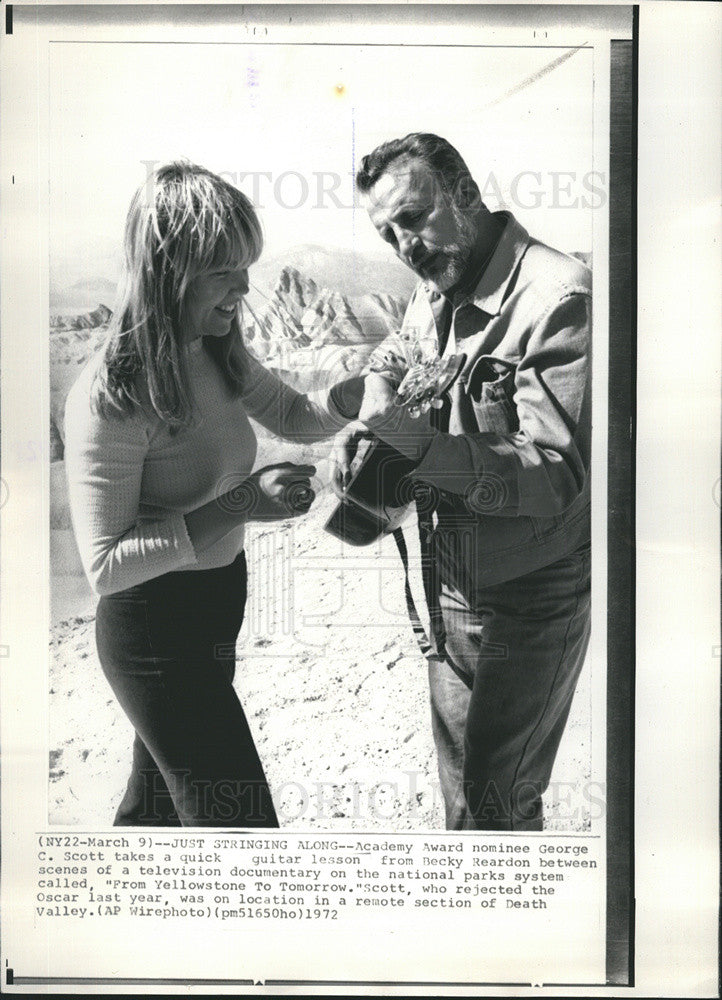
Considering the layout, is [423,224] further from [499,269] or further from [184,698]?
[184,698]

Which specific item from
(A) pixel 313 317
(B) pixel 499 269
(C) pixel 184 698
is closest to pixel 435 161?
(B) pixel 499 269

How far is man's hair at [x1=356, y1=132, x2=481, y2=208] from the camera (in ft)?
8.98

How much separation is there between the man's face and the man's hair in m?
0.02

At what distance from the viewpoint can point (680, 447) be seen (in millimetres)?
2789

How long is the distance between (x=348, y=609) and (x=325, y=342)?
69cm

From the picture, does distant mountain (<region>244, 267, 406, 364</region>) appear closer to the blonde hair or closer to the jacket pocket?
the blonde hair

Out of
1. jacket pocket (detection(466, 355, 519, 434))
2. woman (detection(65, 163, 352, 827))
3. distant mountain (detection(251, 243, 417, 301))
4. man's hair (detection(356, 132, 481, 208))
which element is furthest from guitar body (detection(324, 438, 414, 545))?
man's hair (detection(356, 132, 481, 208))

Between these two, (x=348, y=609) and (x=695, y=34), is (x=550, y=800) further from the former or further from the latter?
(x=695, y=34)

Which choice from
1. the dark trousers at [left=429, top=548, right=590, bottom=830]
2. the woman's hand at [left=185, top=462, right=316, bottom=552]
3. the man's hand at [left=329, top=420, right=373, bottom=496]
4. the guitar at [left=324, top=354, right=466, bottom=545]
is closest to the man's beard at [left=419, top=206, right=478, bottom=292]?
the guitar at [left=324, top=354, right=466, bottom=545]

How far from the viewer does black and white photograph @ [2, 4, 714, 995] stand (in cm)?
274

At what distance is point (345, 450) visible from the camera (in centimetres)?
275

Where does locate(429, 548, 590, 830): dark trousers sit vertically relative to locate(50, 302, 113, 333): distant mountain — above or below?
below

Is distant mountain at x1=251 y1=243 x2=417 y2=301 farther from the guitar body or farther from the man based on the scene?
the guitar body

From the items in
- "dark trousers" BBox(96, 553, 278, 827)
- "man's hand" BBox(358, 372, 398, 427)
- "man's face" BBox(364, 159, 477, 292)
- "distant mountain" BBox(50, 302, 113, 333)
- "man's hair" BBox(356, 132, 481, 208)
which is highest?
"man's hair" BBox(356, 132, 481, 208)
